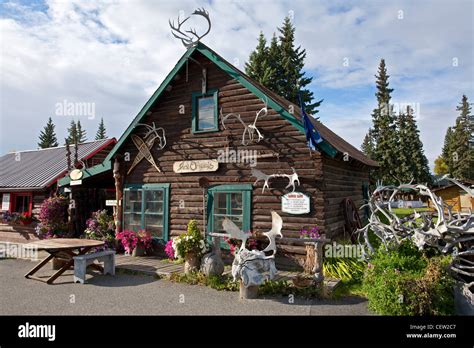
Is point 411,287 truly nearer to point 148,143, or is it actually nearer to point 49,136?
point 148,143

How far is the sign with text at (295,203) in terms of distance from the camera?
29.6 ft

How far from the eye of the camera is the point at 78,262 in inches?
329

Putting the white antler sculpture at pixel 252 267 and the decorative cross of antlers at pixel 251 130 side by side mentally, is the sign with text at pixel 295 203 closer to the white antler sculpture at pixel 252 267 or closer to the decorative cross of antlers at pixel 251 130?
the decorative cross of antlers at pixel 251 130

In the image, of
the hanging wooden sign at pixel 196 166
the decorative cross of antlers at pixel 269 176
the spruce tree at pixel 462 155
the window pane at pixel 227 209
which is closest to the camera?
the decorative cross of antlers at pixel 269 176

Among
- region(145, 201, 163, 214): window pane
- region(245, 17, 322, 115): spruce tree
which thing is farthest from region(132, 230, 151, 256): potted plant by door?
region(245, 17, 322, 115): spruce tree

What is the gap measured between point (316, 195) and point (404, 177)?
3353cm

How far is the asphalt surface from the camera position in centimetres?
630

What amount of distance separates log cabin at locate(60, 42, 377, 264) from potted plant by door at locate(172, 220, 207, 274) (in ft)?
5.36

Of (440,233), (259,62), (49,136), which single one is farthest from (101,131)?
(440,233)

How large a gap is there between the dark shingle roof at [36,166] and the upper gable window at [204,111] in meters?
8.37

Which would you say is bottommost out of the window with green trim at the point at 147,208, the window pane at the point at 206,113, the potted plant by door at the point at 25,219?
the potted plant by door at the point at 25,219

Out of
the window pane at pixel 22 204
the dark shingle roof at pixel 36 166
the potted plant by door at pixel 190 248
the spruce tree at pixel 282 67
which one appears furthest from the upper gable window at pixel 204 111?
the spruce tree at pixel 282 67

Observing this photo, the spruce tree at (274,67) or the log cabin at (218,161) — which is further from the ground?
the spruce tree at (274,67)
